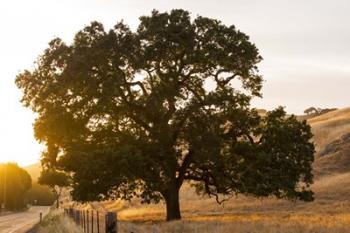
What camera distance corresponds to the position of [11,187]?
120m

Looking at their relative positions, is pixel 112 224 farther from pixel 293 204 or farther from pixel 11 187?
pixel 11 187

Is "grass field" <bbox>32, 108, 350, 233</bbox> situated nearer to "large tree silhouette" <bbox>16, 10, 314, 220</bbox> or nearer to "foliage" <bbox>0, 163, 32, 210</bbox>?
"large tree silhouette" <bbox>16, 10, 314, 220</bbox>

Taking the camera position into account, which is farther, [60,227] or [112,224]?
[60,227]

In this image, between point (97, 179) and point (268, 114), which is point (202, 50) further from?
point (97, 179)

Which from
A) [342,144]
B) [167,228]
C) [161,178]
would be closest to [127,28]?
[161,178]

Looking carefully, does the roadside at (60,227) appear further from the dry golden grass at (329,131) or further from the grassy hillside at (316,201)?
the dry golden grass at (329,131)

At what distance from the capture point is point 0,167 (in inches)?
4803

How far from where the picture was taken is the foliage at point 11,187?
11995cm

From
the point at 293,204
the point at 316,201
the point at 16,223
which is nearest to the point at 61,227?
the point at 16,223

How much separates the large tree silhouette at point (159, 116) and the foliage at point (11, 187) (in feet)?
279

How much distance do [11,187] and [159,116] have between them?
90045 millimetres

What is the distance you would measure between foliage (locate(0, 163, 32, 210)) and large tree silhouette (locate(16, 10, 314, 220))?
85.1m

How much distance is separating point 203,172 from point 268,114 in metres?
6.11

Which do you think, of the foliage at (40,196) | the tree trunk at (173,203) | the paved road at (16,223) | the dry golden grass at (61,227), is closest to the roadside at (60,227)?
the dry golden grass at (61,227)
